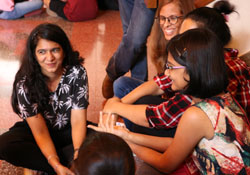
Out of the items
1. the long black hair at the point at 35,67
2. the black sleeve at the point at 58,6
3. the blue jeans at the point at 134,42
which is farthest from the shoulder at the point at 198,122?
the black sleeve at the point at 58,6

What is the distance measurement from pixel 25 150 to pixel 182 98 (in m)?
0.78

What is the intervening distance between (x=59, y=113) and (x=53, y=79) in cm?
18

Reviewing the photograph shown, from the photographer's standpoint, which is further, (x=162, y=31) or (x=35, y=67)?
(x=162, y=31)

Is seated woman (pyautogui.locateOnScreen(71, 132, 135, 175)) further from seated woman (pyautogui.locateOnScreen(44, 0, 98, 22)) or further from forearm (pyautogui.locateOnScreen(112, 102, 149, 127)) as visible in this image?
seated woman (pyautogui.locateOnScreen(44, 0, 98, 22))

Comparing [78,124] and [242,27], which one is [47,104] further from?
[242,27]

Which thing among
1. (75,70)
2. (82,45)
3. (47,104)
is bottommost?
(82,45)

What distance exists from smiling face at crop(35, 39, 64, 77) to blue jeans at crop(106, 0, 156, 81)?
0.64 metres

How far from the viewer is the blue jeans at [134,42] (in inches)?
70.4

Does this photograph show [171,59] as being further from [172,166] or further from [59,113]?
[59,113]

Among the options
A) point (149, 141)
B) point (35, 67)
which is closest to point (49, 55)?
point (35, 67)

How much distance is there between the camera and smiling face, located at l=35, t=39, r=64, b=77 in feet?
4.33

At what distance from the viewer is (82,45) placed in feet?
9.20

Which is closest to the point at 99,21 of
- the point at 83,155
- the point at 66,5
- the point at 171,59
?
the point at 66,5

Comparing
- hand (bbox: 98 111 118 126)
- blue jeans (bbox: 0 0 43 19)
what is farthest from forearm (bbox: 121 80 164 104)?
blue jeans (bbox: 0 0 43 19)
